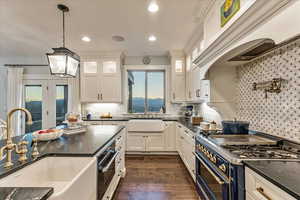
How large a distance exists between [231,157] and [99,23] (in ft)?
9.37

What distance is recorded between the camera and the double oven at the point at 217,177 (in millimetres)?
1164

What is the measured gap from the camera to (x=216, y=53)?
1833mm

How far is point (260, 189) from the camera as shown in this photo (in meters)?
0.96

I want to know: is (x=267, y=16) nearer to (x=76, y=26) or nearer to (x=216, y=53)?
(x=216, y=53)

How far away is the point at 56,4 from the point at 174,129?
3410 millimetres

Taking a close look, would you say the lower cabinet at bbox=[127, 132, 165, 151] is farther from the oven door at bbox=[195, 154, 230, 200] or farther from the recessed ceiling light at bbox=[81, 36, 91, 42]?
the recessed ceiling light at bbox=[81, 36, 91, 42]

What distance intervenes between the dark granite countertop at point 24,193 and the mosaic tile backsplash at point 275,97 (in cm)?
197

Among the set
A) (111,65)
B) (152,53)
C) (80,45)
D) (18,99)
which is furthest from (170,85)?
(18,99)

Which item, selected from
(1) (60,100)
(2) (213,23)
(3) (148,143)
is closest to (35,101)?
(1) (60,100)

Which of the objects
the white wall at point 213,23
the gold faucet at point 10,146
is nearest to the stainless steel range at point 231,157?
the white wall at point 213,23

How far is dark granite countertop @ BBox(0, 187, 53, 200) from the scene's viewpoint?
2.30ft

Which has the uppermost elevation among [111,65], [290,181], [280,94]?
[111,65]

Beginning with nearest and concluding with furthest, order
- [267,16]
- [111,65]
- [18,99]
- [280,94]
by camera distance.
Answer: [267,16]
[280,94]
[111,65]
[18,99]

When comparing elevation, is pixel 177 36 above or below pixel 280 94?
above
